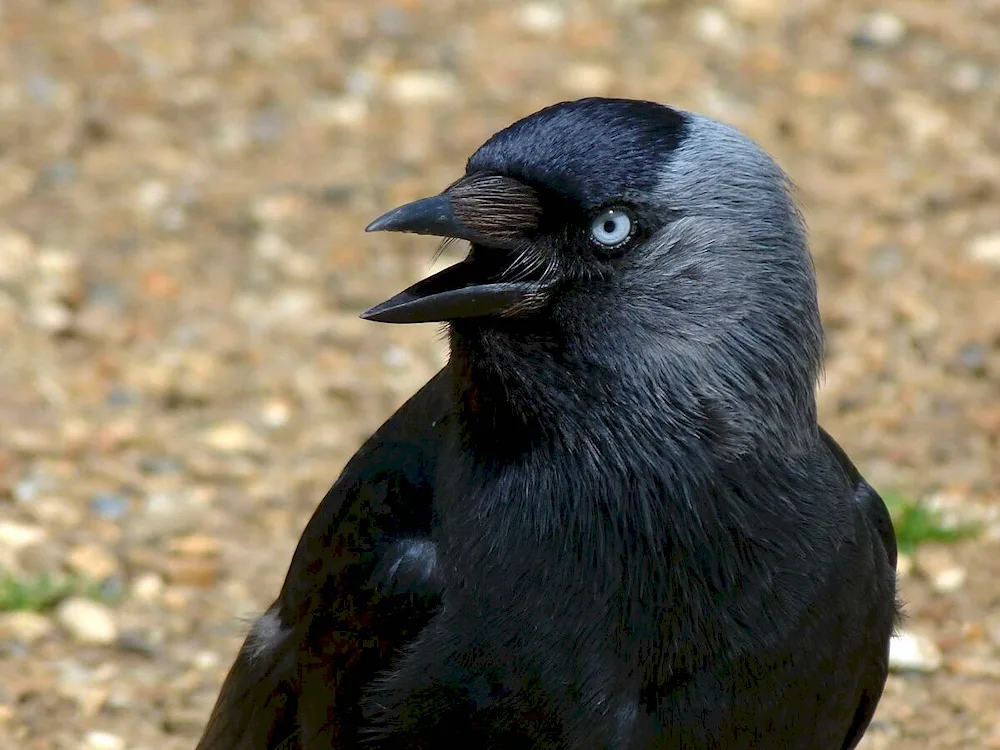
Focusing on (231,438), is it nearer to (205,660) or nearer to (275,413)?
(275,413)

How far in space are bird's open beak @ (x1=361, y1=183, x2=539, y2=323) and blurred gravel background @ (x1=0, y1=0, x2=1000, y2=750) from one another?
1980 mm

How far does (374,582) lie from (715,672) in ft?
2.72

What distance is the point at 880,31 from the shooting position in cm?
916

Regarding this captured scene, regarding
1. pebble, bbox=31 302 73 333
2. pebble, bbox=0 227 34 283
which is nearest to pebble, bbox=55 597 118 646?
pebble, bbox=31 302 73 333

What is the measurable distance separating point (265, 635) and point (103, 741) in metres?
0.98

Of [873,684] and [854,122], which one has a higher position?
[854,122]

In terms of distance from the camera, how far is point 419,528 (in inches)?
154

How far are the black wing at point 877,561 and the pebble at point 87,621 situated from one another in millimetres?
2538

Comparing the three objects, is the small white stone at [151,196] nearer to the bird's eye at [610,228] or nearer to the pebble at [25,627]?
the pebble at [25,627]

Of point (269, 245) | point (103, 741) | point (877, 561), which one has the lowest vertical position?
point (877, 561)

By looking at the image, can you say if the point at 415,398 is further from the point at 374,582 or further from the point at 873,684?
the point at 873,684

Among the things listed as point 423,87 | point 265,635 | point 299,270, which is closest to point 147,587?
point 265,635

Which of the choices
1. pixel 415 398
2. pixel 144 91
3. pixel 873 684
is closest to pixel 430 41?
pixel 144 91

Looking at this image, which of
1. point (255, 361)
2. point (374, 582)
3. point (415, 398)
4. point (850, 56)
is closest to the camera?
point (374, 582)
